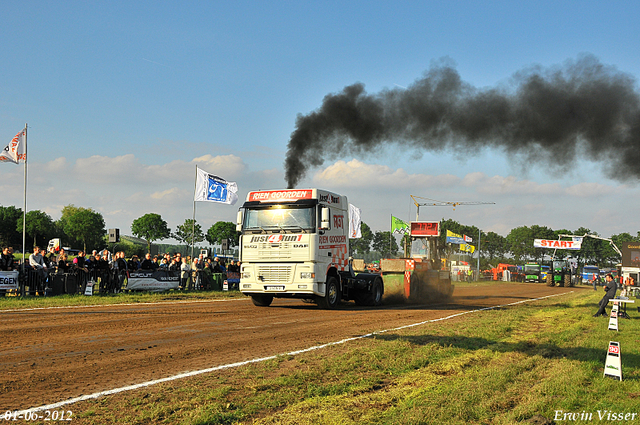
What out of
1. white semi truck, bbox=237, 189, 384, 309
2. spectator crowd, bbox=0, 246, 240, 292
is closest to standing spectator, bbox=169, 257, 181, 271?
spectator crowd, bbox=0, 246, 240, 292

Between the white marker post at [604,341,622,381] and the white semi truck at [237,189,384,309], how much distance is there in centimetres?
916

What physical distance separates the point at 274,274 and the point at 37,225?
97.5 m

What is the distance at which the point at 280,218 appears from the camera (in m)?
15.9

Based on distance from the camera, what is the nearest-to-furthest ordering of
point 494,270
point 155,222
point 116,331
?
point 116,331 → point 494,270 → point 155,222

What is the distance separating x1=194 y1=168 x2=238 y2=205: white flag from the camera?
30156mm

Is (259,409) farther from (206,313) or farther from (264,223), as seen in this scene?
(264,223)

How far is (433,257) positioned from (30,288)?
17.1 meters

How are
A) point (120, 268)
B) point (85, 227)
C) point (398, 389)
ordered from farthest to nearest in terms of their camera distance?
point (85, 227), point (120, 268), point (398, 389)

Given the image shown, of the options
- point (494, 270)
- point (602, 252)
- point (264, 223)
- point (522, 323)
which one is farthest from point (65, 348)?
point (602, 252)

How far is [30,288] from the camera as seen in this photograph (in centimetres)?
1841

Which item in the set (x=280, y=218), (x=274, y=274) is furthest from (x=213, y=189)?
(x=274, y=274)

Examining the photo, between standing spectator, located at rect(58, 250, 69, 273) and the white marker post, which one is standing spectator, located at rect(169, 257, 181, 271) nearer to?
standing spectator, located at rect(58, 250, 69, 273)

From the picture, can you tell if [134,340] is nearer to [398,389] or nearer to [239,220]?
[398,389]

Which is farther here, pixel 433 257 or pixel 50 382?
pixel 433 257
